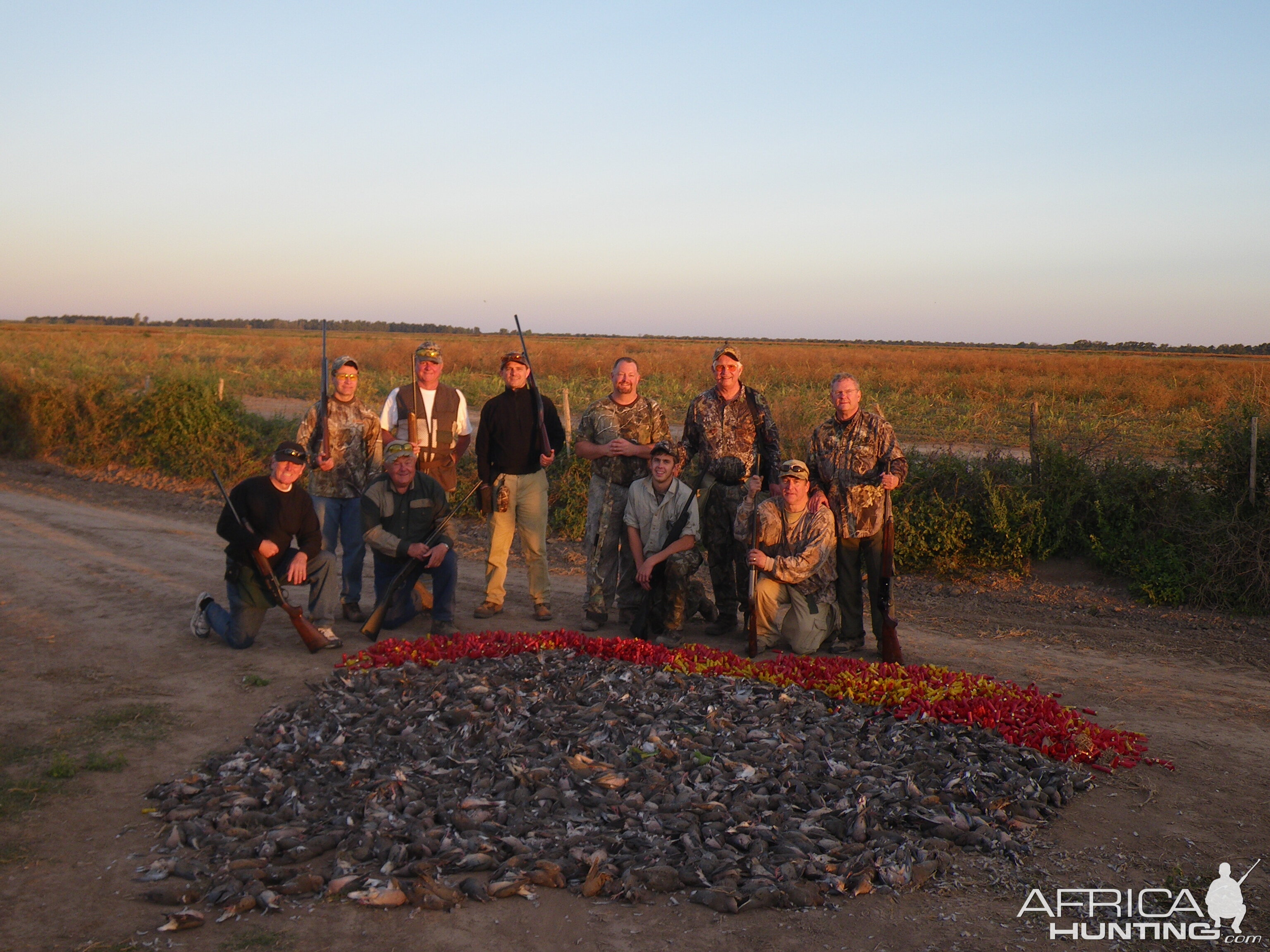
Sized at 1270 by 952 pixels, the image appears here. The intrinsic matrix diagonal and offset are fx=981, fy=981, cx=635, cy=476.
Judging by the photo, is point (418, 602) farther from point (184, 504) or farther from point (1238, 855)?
point (184, 504)

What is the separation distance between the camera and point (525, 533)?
8359 millimetres

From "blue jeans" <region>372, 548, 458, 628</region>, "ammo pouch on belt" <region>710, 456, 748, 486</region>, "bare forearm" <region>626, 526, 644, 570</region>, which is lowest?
"blue jeans" <region>372, 548, 458, 628</region>

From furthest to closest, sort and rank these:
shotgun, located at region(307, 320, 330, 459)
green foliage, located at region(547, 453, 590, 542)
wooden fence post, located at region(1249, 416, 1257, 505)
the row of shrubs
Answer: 1. green foliage, located at region(547, 453, 590, 542)
2. wooden fence post, located at region(1249, 416, 1257, 505)
3. the row of shrubs
4. shotgun, located at region(307, 320, 330, 459)

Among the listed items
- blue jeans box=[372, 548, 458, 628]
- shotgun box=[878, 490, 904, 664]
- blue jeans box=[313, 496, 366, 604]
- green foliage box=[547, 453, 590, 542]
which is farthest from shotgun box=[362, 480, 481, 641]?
green foliage box=[547, 453, 590, 542]

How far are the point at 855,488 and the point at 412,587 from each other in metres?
3.64

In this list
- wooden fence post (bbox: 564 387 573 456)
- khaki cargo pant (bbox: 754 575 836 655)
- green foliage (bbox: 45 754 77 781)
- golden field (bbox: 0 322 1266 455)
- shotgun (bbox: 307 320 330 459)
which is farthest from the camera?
golden field (bbox: 0 322 1266 455)

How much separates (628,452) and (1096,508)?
527 cm

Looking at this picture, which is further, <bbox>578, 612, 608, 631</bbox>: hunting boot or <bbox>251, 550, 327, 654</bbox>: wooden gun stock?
<bbox>578, 612, 608, 631</bbox>: hunting boot

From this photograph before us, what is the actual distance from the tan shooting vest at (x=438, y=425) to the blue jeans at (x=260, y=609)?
1132mm

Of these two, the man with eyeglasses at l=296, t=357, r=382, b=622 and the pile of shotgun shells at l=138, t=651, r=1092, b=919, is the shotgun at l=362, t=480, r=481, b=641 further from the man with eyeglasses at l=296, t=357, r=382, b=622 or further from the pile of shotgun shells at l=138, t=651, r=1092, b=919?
the pile of shotgun shells at l=138, t=651, r=1092, b=919

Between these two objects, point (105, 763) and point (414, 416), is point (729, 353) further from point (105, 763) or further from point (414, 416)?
point (105, 763)

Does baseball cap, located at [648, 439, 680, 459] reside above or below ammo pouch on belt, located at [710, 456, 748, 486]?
above

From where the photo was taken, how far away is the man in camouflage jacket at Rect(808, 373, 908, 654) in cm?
732

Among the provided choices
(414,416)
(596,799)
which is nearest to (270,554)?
(414,416)
